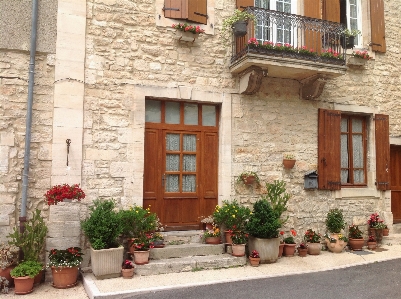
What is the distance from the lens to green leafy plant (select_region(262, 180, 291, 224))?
21.3 feet

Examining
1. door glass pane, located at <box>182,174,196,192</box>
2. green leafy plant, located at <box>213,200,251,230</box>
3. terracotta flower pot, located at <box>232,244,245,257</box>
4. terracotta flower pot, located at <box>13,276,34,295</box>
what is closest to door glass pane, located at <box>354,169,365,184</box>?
green leafy plant, located at <box>213,200,251,230</box>

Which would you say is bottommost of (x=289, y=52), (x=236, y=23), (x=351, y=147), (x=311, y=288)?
(x=311, y=288)

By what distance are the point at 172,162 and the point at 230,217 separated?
4.74 ft

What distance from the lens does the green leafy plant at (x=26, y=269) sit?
4648 mm

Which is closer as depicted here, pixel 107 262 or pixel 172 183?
pixel 107 262

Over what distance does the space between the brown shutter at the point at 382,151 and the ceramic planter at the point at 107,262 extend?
5772 mm

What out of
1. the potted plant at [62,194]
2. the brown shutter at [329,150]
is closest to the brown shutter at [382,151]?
the brown shutter at [329,150]

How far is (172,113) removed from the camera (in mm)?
6492

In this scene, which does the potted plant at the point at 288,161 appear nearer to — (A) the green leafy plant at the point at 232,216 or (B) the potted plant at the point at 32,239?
(A) the green leafy plant at the point at 232,216

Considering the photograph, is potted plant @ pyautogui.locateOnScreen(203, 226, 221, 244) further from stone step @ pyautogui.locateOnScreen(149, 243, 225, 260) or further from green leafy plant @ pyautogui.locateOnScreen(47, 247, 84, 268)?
green leafy plant @ pyautogui.locateOnScreen(47, 247, 84, 268)

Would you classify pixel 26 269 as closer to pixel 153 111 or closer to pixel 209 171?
pixel 153 111

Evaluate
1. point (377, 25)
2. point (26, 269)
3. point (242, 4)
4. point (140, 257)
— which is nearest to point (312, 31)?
point (242, 4)

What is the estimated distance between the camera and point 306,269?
18.9 ft

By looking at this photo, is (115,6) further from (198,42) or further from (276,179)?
(276,179)
